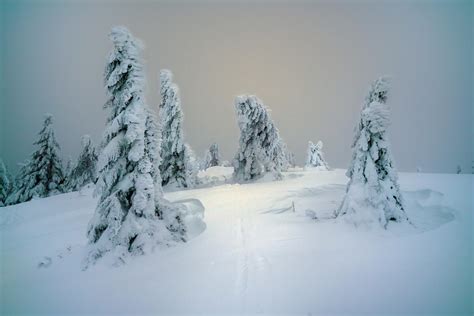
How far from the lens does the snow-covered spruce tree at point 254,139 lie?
23938 millimetres

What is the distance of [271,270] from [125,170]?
6220 mm

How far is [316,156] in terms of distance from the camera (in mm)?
34812

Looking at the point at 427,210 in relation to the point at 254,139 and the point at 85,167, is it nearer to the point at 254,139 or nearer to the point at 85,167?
the point at 254,139

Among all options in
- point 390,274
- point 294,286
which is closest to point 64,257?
point 294,286

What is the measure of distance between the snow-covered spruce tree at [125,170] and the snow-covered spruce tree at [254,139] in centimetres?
1528

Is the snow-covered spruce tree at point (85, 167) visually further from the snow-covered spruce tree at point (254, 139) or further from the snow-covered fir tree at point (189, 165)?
the snow-covered spruce tree at point (254, 139)

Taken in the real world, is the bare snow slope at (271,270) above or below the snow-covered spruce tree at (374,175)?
below

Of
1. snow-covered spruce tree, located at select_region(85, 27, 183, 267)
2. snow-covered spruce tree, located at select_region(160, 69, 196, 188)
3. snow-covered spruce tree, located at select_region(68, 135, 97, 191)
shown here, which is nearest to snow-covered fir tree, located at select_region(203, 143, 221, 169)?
snow-covered spruce tree, located at select_region(68, 135, 97, 191)

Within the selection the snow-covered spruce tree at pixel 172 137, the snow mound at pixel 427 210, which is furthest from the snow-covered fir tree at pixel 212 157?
the snow mound at pixel 427 210

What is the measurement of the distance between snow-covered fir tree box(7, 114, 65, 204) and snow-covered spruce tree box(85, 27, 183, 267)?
23.6 meters

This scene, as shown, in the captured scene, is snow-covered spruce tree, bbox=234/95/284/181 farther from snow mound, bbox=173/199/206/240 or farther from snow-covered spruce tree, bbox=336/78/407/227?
snow-covered spruce tree, bbox=336/78/407/227

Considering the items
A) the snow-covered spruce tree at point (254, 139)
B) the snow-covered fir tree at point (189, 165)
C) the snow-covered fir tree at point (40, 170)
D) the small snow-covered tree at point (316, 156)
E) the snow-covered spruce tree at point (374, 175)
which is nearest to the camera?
the snow-covered spruce tree at point (374, 175)

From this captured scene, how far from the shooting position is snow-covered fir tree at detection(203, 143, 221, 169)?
48344mm

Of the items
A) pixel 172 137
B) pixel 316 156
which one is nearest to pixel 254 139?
pixel 172 137
